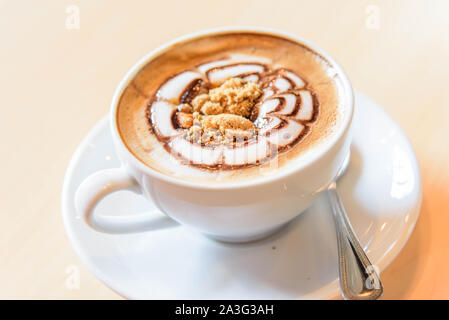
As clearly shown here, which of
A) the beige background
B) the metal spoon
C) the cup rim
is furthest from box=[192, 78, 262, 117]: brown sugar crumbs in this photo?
the beige background

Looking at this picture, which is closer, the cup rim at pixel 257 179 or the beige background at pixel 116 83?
the cup rim at pixel 257 179

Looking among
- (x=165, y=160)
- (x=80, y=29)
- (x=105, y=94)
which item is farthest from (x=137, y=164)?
(x=80, y=29)

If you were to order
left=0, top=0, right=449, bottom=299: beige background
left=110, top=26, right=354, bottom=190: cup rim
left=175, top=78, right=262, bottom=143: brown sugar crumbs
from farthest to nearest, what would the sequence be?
left=0, top=0, right=449, bottom=299: beige background < left=175, top=78, right=262, bottom=143: brown sugar crumbs < left=110, top=26, right=354, bottom=190: cup rim

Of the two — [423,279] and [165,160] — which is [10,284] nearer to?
[165,160]

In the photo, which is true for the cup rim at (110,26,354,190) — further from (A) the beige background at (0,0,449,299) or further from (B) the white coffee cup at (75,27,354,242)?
(A) the beige background at (0,0,449,299)

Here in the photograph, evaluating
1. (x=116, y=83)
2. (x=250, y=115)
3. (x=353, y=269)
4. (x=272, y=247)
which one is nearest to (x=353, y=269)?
(x=353, y=269)

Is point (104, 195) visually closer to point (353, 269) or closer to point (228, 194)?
point (228, 194)

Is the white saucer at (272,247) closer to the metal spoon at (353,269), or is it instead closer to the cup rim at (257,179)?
the metal spoon at (353,269)

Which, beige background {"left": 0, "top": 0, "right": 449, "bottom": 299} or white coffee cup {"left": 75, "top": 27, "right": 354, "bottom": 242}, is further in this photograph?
beige background {"left": 0, "top": 0, "right": 449, "bottom": 299}

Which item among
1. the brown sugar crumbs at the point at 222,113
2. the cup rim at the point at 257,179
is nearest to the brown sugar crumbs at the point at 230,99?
the brown sugar crumbs at the point at 222,113
